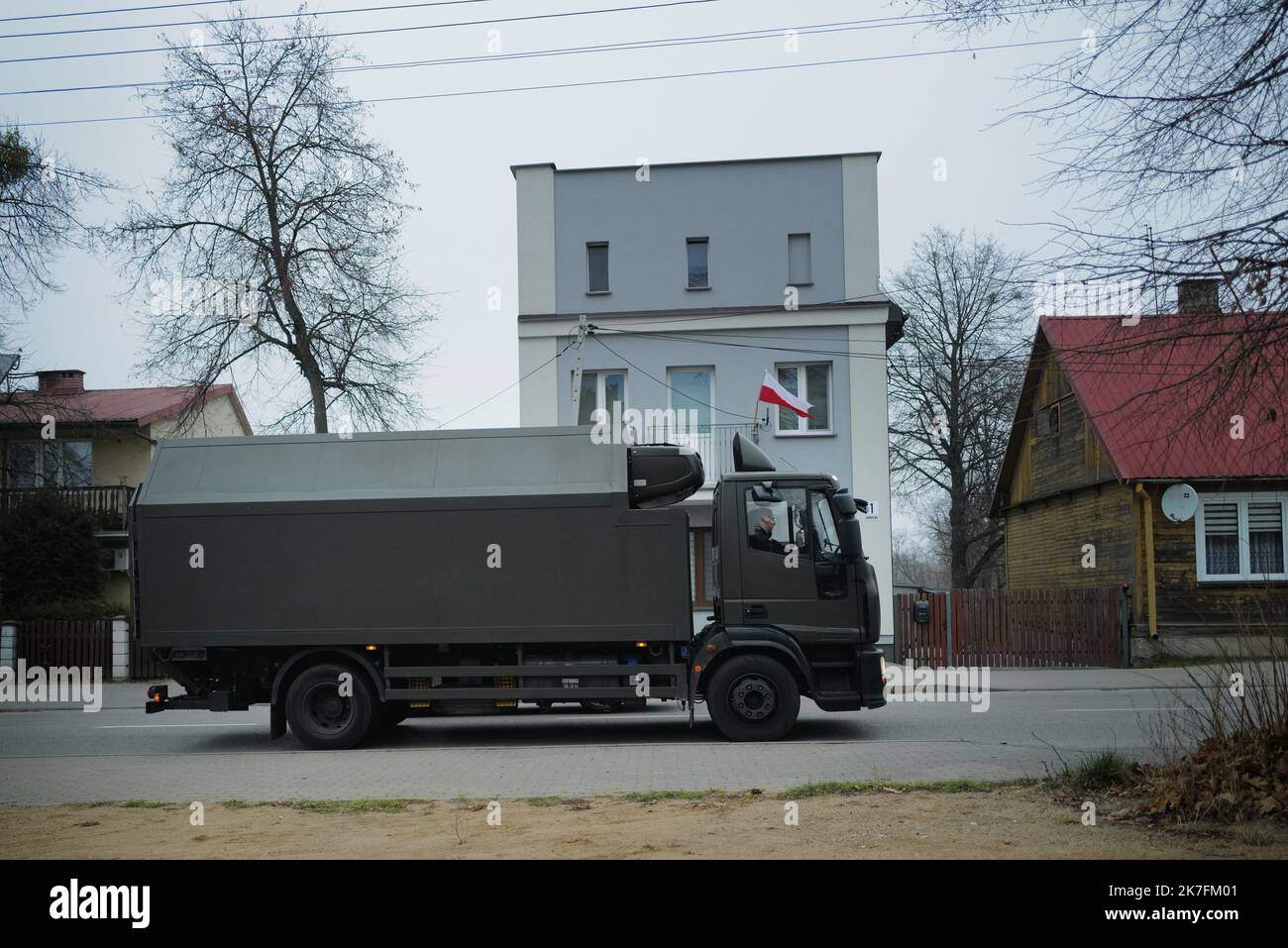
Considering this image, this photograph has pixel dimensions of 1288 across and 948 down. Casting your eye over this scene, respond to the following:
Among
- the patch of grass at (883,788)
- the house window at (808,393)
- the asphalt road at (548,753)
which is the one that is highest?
the house window at (808,393)

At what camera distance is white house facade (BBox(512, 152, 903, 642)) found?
83.1ft

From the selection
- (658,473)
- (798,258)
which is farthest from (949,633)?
(658,473)

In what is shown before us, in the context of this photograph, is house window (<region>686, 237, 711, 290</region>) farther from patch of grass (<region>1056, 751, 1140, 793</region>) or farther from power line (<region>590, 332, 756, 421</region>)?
patch of grass (<region>1056, 751, 1140, 793</region>)

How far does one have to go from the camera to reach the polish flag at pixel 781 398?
21.2m

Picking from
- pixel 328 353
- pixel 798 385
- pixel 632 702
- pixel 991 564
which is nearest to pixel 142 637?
pixel 632 702

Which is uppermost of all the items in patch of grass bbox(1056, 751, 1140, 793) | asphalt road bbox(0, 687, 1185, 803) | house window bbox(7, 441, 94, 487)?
house window bbox(7, 441, 94, 487)

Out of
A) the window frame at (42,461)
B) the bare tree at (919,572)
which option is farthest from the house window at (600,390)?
the bare tree at (919,572)

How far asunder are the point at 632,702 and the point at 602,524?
4700mm

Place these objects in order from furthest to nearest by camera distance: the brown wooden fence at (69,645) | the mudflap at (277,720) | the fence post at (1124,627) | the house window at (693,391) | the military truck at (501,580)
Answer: the house window at (693,391) → the brown wooden fence at (69,645) → the fence post at (1124,627) → the mudflap at (277,720) → the military truck at (501,580)

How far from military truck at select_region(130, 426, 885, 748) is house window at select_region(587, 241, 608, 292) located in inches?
565

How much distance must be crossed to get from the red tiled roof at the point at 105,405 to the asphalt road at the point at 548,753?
1065 centimetres

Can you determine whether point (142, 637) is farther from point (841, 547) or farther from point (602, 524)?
point (841, 547)

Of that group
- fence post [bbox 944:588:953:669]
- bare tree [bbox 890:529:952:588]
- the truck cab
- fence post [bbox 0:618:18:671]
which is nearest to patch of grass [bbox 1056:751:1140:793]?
the truck cab

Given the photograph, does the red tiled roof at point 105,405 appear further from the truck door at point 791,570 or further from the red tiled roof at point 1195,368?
the red tiled roof at point 1195,368
